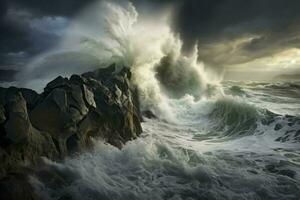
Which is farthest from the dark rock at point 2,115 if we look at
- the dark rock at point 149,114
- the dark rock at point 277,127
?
the dark rock at point 277,127

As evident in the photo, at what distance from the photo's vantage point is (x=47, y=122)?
8969 mm

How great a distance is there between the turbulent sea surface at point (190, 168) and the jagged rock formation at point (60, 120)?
0.45 m

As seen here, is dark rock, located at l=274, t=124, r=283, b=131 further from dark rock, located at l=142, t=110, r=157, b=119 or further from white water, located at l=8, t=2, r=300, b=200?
dark rock, located at l=142, t=110, r=157, b=119

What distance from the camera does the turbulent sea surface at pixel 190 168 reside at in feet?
26.1

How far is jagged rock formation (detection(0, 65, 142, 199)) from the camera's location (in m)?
7.31

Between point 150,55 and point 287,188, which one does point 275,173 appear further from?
point 150,55

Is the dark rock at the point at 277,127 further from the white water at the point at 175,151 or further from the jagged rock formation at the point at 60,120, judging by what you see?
the jagged rock formation at the point at 60,120

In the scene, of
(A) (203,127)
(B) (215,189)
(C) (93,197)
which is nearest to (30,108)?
(C) (93,197)

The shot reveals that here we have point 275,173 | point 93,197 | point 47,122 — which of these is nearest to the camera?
point 93,197

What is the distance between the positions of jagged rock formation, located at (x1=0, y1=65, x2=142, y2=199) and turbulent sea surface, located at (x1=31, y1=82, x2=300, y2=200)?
1.49 ft

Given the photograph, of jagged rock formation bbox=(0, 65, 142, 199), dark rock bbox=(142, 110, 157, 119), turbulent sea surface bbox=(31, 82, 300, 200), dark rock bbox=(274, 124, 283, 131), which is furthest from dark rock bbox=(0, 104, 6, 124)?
dark rock bbox=(274, 124, 283, 131)

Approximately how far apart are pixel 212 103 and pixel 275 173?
41.2 feet

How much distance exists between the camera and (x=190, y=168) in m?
9.56

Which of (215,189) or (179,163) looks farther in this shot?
(179,163)
